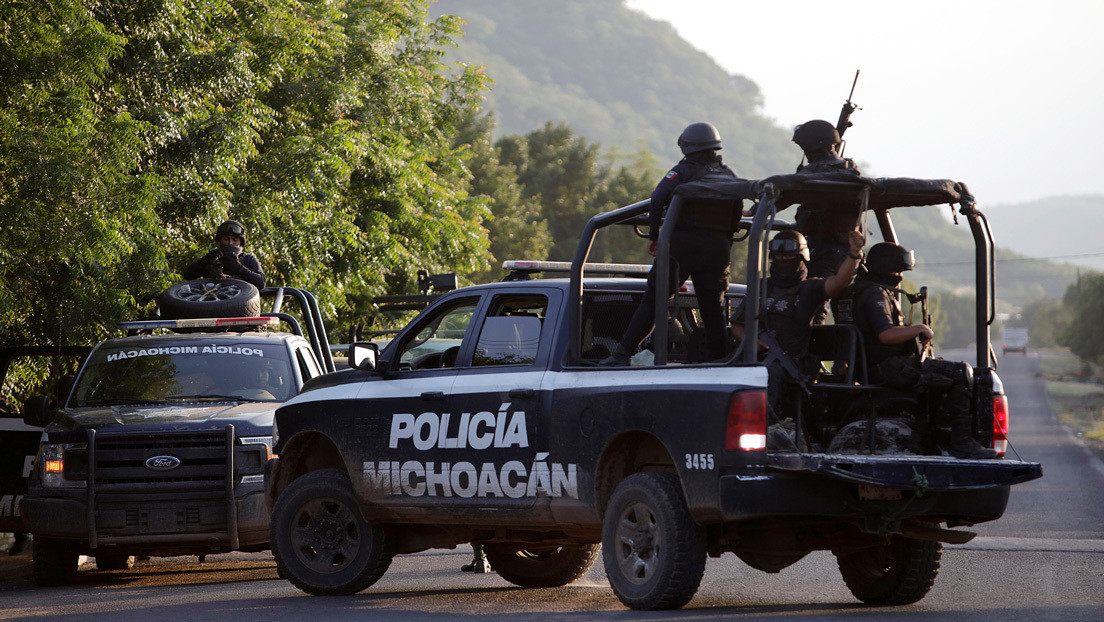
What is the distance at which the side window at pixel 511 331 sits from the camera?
8523 millimetres

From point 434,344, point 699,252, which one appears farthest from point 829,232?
point 434,344

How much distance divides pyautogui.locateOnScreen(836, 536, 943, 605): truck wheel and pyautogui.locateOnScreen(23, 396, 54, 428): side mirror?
6.16 m

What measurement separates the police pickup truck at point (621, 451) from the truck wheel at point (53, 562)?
2.28 meters

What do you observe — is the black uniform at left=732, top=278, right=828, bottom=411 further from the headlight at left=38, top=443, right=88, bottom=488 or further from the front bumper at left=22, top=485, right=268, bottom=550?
the headlight at left=38, top=443, right=88, bottom=488

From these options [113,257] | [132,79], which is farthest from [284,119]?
[113,257]

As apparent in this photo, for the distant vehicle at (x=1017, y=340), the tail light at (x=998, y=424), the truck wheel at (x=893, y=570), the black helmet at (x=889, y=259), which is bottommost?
the distant vehicle at (x=1017, y=340)

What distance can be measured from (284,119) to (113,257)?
8476 mm

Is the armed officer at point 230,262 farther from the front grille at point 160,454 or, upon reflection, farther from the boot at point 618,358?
the boot at point 618,358

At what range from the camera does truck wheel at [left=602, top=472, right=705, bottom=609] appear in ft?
24.2

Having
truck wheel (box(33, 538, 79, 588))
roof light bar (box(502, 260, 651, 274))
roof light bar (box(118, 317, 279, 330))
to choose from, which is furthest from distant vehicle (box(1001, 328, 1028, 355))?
roof light bar (box(502, 260, 651, 274))

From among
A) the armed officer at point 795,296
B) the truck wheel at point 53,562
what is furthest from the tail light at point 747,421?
the truck wheel at point 53,562

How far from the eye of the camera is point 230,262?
13.5 metres

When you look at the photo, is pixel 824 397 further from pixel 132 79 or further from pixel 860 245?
pixel 132 79

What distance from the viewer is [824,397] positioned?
25.5 ft
